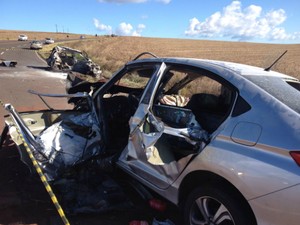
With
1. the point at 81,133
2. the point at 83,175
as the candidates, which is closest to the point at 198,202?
the point at 83,175

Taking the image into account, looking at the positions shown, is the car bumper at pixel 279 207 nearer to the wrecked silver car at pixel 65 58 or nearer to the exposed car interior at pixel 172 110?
the exposed car interior at pixel 172 110

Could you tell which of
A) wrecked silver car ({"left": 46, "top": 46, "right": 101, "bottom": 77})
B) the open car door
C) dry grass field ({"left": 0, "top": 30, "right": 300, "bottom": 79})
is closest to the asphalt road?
the open car door

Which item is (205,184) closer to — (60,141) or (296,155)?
(296,155)

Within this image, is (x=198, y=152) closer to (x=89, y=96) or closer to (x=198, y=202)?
(x=198, y=202)

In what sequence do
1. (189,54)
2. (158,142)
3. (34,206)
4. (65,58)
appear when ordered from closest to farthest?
(158,142)
(34,206)
(65,58)
(189,54)

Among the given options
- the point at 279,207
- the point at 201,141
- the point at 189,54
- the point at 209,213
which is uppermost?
the point at 189,54

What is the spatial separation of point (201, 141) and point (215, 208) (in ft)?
1.92

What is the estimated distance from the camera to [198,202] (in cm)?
306

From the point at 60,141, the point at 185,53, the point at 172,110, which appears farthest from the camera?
the point at 185,53

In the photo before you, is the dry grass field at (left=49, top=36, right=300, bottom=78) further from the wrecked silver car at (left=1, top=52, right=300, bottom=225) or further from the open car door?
the open car door

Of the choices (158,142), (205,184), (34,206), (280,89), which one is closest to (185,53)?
(34,206)

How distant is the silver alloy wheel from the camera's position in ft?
9.25

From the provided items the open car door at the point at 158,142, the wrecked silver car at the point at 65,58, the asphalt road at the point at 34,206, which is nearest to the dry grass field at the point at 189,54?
the wrecked silver car at the point at 65,58

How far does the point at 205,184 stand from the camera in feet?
9.77
